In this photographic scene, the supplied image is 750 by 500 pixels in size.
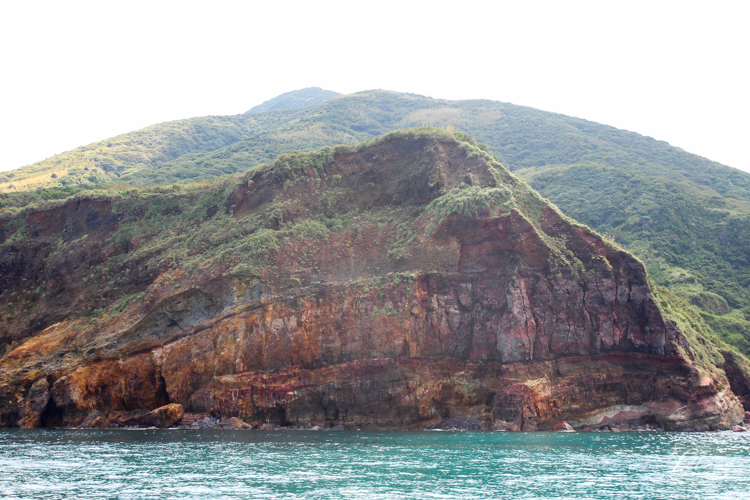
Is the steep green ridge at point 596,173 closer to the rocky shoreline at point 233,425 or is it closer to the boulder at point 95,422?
the rocky shoreline at point 233,425

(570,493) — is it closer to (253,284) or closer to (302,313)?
(302,313)

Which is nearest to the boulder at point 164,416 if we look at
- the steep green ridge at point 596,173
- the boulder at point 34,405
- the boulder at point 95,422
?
the boulder at point 95,422

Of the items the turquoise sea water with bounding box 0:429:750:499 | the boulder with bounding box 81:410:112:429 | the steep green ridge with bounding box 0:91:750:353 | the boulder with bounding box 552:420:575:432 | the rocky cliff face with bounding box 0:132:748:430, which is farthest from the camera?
the steep green ridge with bounding box 0:91:750:353

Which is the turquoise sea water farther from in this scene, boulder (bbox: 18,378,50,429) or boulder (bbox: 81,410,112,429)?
boulder (bbox: 18,378,50,429)

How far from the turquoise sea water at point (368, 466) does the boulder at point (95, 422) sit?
13.0 ft

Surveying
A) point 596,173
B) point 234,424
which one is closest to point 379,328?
point 234,424

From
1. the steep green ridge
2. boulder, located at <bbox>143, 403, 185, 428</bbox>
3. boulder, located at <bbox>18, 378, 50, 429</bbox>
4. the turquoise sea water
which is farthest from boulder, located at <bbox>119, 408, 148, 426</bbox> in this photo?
the steep green ridge

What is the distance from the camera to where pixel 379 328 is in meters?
43.6

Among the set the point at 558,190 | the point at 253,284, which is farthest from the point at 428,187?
the point at 558,190

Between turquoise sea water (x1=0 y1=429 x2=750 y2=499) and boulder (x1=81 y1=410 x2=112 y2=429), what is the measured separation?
397cm

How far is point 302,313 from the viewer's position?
146 feet

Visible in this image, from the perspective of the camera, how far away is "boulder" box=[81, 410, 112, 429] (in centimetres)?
3959

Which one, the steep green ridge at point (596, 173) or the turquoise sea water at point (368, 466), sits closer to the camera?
the turquoise sea water at point (368, 466)

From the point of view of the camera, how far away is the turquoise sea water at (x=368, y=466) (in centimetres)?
2022
